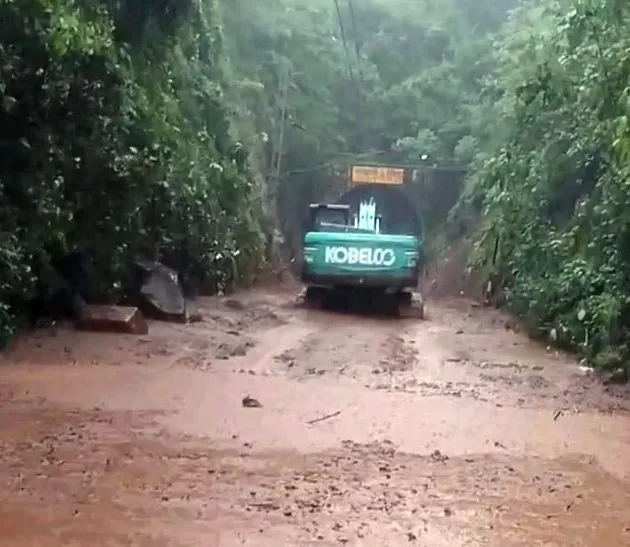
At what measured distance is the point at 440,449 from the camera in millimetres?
6988

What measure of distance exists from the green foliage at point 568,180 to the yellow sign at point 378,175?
14.0ft

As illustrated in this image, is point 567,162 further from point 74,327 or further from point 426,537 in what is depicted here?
point 426,537

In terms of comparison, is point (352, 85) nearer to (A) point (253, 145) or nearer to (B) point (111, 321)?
(A) point (253, 145)

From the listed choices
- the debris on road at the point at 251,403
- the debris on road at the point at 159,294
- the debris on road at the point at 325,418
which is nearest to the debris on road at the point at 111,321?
the debris on road at the point at 159,294

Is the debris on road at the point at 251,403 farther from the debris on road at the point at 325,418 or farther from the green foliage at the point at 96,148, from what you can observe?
the green foliage at the point at 96,148

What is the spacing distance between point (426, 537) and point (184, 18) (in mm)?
11305

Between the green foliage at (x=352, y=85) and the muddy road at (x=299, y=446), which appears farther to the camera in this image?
the green foliage at (x=352, y=85)

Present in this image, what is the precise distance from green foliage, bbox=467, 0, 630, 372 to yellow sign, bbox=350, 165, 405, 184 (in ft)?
14.0

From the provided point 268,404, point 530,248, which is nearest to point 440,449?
point 268,404

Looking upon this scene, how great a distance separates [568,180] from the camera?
51.4ft

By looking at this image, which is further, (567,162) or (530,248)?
(530,248)

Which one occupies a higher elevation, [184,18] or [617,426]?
[184,18]

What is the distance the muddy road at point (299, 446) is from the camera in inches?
198

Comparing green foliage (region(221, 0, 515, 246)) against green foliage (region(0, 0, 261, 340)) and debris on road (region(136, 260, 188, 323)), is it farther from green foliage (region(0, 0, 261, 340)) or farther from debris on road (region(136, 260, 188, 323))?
debris on road (region(136, 260, 188, 323))
